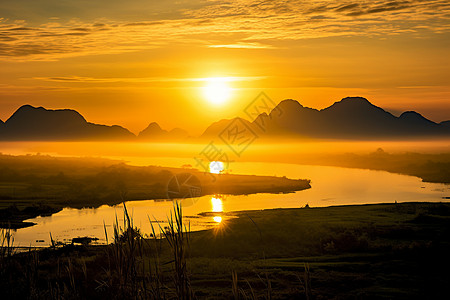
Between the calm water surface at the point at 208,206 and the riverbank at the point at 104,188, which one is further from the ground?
the riverbank at the point at 104,188

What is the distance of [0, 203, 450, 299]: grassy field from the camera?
660 inches

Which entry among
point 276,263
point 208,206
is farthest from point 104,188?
point 276,263

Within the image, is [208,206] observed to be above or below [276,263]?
above

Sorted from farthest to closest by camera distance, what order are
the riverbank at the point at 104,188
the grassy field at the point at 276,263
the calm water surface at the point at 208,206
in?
the riverbank at the point at 104,188 → the calm water surface at the point at 208,206 → the grassy field at the point at 276,263

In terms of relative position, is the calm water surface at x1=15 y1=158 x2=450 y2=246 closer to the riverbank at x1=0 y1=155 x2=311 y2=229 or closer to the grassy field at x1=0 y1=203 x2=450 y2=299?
the riverbank at x1=0 y1=155 x2=311 y2=229

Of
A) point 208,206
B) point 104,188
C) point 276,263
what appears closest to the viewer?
point 276,263

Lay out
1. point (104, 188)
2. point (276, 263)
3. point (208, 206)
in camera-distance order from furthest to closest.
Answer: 1. point (104, 188)
2. point (208, 206)
3. point (276, 263)

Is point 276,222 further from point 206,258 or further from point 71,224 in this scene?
point 71,224

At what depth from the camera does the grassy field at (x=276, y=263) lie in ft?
55.0

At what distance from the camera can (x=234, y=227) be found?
151 ft

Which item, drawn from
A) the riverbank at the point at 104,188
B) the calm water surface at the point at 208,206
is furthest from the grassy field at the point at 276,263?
the riverbank at the point at 104,188

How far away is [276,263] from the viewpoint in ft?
112

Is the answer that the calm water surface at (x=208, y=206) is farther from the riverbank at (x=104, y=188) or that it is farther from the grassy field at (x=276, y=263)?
the grassy field at (x=276, y=263)

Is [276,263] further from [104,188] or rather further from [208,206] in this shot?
[104,188]
